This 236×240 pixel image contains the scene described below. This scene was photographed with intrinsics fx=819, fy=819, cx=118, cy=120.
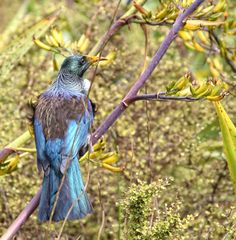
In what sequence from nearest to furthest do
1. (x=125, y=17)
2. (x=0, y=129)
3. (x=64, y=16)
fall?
(x=125, y=17), (x=0, y=129), (x=64, y=16)

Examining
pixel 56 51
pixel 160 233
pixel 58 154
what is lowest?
pixel 160 233

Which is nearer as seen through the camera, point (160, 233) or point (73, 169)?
point (160, 233)

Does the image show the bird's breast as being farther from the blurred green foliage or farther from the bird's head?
the blurred green foliage

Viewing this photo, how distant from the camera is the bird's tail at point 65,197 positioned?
2.96 m

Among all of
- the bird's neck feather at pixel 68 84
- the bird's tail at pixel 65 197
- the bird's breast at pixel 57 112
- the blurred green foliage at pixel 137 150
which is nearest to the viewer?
the bird's tail at pixel 65 197

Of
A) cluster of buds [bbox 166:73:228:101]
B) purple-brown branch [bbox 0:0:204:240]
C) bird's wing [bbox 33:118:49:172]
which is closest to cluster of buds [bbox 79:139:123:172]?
purple-brown branch [bbox 0:0:204:240]

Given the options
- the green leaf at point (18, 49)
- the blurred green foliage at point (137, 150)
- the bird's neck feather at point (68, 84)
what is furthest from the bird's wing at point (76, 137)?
the green leaf at point (18, 49)

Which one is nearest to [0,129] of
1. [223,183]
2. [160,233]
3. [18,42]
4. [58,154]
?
[18,42]

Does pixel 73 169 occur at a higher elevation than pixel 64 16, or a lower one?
lower

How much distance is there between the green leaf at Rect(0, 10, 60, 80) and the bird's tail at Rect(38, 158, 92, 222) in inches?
47.4

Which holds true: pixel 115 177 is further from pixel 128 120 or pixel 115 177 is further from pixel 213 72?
pixel 213 72

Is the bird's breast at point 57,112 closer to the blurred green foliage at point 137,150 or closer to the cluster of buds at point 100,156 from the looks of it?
the cluster of buds at point 100,156

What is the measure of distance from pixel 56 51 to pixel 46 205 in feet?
3.02

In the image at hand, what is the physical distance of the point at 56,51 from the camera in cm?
366
